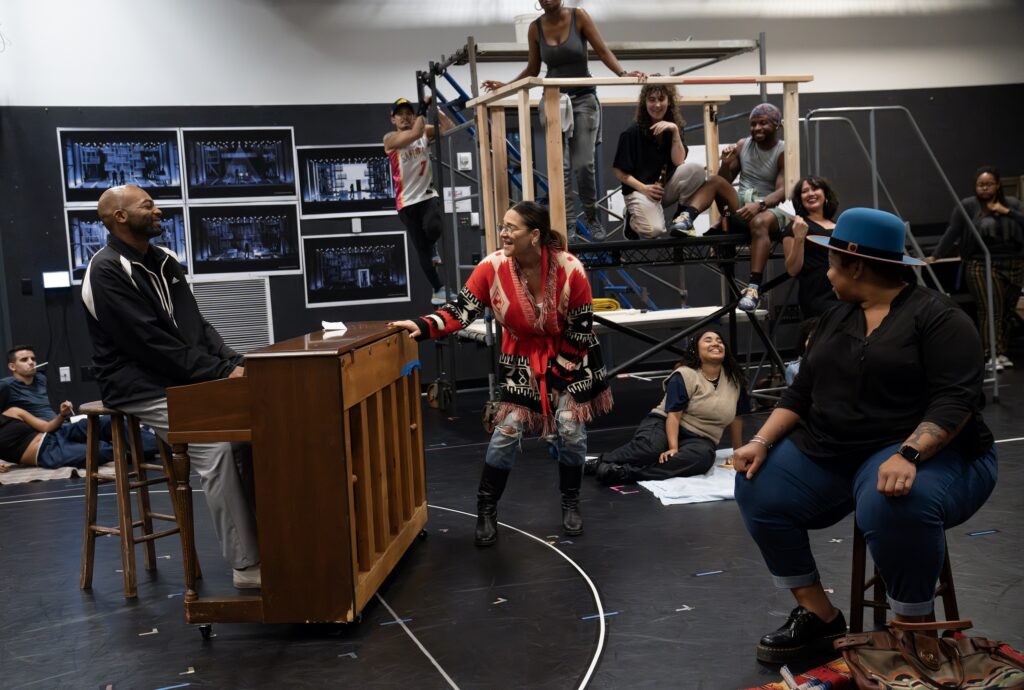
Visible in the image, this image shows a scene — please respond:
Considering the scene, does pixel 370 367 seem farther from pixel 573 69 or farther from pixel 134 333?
pixel 573 69

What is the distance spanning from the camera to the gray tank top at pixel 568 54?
695 centimetres

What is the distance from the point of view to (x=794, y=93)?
7082 mm

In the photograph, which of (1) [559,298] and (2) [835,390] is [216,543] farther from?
(2) [835,390]

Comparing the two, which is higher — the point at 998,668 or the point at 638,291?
the point at 638,291

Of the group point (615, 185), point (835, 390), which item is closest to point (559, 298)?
point (835, 390)

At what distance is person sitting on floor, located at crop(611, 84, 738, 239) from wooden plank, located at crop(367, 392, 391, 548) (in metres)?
3.38

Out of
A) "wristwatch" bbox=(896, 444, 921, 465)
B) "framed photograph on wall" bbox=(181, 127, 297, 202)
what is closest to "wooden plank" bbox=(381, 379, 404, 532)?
"wristwatch" bbox=(896, 444, 921, 465)

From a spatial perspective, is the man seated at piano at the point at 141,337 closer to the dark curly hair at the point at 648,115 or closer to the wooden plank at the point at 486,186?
the wooden plank at the point at 486,186

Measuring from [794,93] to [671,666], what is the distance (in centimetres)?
486

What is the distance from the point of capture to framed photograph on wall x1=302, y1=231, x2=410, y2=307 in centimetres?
1053

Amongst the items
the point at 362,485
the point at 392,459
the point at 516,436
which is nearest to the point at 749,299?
the point at 516,436

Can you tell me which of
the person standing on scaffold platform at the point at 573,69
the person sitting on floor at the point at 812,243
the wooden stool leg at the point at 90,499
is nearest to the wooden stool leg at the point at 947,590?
the wooden stool leg at the point at 90,499

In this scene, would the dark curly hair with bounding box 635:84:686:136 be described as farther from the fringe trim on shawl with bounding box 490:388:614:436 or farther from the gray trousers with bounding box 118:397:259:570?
the gray trousers with bounding box 118:397:259:570

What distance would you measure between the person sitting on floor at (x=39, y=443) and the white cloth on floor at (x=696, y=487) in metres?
4.14
